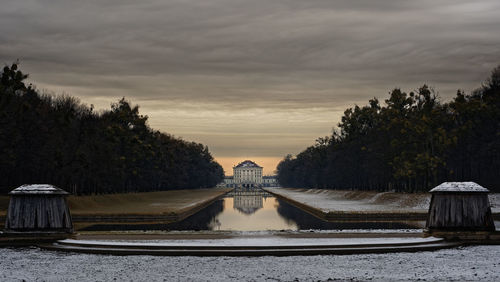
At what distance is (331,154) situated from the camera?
12400 centimetres

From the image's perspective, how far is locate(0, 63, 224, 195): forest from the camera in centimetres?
5867

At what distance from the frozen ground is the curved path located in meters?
0.57

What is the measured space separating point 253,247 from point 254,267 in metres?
2.94

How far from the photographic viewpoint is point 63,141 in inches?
2724

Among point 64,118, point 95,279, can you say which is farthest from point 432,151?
point 95,279

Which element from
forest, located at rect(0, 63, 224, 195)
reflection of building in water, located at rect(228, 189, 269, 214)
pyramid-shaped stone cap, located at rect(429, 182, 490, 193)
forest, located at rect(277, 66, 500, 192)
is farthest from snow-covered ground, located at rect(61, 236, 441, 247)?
forest, located at rect(277, 66, 500, 192)

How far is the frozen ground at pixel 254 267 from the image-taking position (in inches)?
661

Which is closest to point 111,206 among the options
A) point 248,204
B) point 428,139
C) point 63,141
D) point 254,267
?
point 63,141

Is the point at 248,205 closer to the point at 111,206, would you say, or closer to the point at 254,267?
the point at 111,206

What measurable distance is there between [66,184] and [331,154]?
65.1 metres

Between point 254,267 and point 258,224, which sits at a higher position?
point 254,267

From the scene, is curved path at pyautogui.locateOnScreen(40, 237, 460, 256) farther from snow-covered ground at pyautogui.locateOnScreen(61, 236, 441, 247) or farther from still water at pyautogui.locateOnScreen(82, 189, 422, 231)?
still water at pyautogui.locateOnScreen(82, 189, 422, 231)

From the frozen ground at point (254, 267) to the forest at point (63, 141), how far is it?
39542mm

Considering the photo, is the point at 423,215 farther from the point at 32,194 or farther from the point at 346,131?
the point at 346,131
